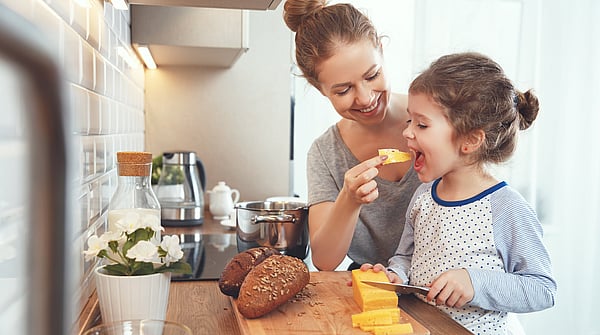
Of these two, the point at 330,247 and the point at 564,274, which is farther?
the point at 564,274

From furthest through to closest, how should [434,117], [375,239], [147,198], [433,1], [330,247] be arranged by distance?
[433,1] < [375,239] < [330,247] < [434,117] < [147,198]

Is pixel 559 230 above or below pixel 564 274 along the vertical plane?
above

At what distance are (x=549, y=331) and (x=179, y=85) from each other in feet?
7.24

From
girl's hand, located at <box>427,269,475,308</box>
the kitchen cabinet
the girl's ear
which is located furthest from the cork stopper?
the kitchen cabinet

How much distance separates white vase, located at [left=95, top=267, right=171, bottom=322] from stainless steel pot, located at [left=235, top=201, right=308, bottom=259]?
0.56 metres

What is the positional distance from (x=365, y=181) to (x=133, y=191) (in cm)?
51

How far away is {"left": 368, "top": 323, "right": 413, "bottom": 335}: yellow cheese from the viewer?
93 centimetres

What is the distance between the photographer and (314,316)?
1006 millimetres

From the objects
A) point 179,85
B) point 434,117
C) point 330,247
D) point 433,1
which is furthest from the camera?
point 433,1

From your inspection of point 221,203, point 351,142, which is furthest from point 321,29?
point 221,203

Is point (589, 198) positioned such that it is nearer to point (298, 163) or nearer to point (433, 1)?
point (433, 1)

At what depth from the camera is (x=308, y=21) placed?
155cm

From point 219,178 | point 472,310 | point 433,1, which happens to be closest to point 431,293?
point 472,310

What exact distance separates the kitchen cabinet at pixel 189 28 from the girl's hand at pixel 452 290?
1.09 meters
